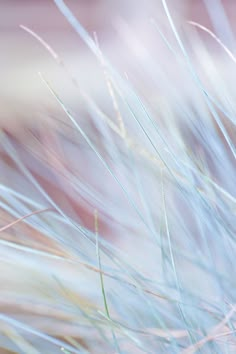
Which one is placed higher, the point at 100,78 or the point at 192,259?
the point at 100,78

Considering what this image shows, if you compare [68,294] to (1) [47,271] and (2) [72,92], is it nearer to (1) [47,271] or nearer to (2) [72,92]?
(1) [47,271]

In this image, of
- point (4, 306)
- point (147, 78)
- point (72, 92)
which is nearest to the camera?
point (4, 306)

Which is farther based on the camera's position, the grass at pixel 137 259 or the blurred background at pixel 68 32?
the blurred background at pixel 68 32

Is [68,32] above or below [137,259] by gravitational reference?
above

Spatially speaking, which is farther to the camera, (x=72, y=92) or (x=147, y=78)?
(x=72, y=92)

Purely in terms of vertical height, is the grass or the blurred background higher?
the blurred background

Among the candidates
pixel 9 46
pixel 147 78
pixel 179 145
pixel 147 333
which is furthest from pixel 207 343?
pixel 9 46

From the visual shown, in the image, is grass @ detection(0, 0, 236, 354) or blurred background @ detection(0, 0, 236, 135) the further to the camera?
blurred background @ detection(0, 0, 236, 135)

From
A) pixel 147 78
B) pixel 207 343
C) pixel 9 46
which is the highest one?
pixel 9 46

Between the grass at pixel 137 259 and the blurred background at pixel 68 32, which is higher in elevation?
the blurred background at pixel 68 32

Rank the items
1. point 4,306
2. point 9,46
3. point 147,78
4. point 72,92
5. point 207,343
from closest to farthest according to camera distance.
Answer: point 207,343
point 4,306
point 147,78
point 72,92
point 9,46

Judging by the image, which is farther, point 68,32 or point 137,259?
point 68,32
